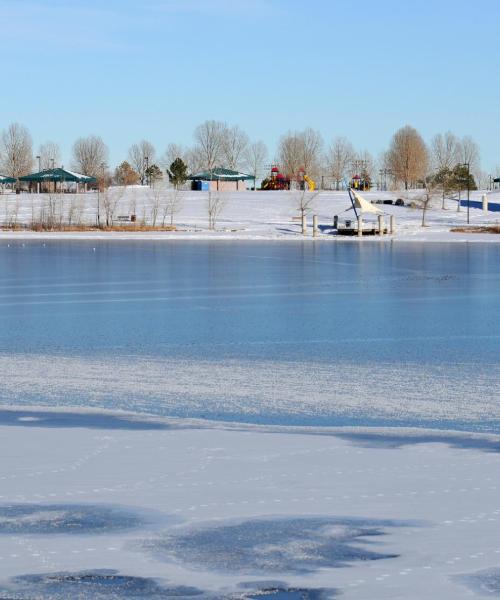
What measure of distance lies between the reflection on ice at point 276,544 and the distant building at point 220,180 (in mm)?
91036

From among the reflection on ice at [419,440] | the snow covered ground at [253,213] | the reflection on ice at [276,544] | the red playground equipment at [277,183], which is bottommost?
the reflection on ice at [419,440]

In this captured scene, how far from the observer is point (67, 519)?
6.68m

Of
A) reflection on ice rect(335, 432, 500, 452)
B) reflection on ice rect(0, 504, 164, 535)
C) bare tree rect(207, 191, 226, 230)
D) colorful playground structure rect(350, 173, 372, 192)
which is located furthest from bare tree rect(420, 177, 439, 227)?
reflection on ice rect(0, 504, 164, 535)

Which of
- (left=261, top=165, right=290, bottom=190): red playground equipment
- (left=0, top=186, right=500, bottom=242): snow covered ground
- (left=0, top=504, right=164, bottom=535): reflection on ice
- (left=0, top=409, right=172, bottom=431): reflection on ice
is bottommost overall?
(left=0, top=409, right=172, bottom=431): reflection on ice

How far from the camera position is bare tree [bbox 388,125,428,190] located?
120250 mm

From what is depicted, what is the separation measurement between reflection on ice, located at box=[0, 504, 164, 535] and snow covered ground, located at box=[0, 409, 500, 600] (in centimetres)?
1

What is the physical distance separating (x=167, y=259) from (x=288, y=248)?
1101cm

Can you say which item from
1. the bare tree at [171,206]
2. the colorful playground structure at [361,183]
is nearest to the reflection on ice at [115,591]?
the bare tree at [171,206]

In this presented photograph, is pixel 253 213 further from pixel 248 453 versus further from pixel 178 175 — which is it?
pixel 248 453

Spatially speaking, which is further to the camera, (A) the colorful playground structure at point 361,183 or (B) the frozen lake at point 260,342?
(A) the colorful playground structure at point 361,183

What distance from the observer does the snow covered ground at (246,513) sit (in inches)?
220

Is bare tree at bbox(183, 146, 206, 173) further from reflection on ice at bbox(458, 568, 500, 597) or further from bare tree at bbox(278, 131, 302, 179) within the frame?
reflection on ice at bbox(458, 568, 500, 597)

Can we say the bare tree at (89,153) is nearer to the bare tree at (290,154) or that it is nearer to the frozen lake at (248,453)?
the bare tree at (290,154)

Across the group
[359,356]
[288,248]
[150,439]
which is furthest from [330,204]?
[150,439]
